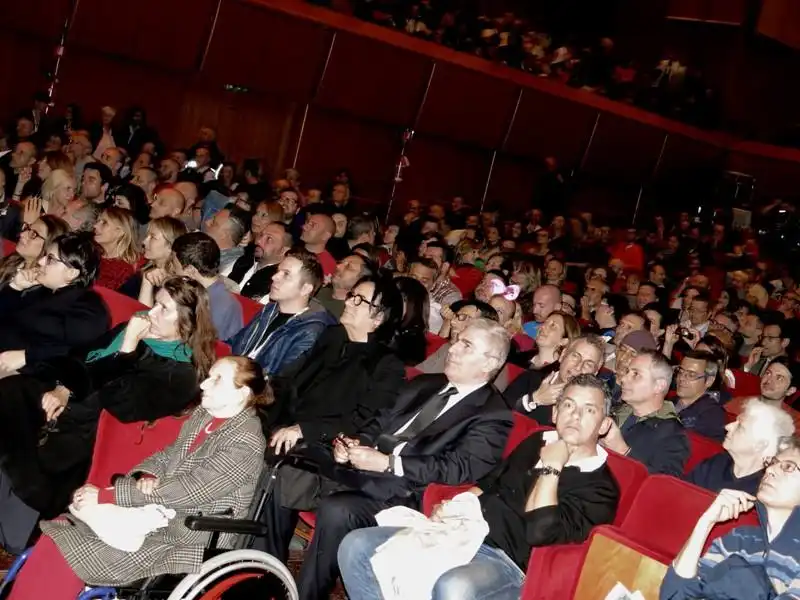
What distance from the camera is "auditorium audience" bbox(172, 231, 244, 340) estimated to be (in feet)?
15.4

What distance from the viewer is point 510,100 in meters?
13.2

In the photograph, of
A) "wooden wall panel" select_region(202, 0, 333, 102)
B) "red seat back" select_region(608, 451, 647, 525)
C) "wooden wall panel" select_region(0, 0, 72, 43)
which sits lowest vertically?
"red seat back" select_region(608, 451, 647, 525)

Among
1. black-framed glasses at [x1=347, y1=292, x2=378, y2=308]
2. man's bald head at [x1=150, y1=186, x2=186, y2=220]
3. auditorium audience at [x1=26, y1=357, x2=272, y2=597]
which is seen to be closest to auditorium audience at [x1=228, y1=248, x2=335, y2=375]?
black-framed glasses at [x1=347, y1=292, x2=378, y2=308]

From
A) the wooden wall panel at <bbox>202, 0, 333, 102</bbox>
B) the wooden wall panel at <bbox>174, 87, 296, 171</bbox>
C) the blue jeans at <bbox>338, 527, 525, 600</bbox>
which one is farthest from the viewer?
the wooden wall panel at <bbox>174, 87, 296, 171</bbox>

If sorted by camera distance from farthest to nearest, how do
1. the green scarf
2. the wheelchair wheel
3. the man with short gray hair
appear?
the man with short gray hair → the green scarf → the wheelchair wheel

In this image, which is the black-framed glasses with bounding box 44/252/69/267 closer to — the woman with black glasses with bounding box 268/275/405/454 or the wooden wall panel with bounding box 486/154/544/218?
the woman with black glasses with bounding box 268/275/405/454

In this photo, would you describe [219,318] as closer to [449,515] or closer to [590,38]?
[449,515]

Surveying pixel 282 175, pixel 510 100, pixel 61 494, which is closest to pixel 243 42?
pixel 282 175

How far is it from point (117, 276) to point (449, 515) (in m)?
2.64

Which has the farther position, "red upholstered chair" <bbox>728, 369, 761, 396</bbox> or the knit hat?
"red upholstered chair" <bbox>728, 369, 761, 396</bbox>

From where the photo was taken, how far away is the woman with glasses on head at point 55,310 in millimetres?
3902

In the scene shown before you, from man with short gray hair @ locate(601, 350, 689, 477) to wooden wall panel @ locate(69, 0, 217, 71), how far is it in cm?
792

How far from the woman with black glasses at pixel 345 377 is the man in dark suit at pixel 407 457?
162 mm

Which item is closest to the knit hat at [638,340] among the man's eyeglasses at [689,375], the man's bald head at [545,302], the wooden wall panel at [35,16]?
the man's eyeglasses at [689,375]
